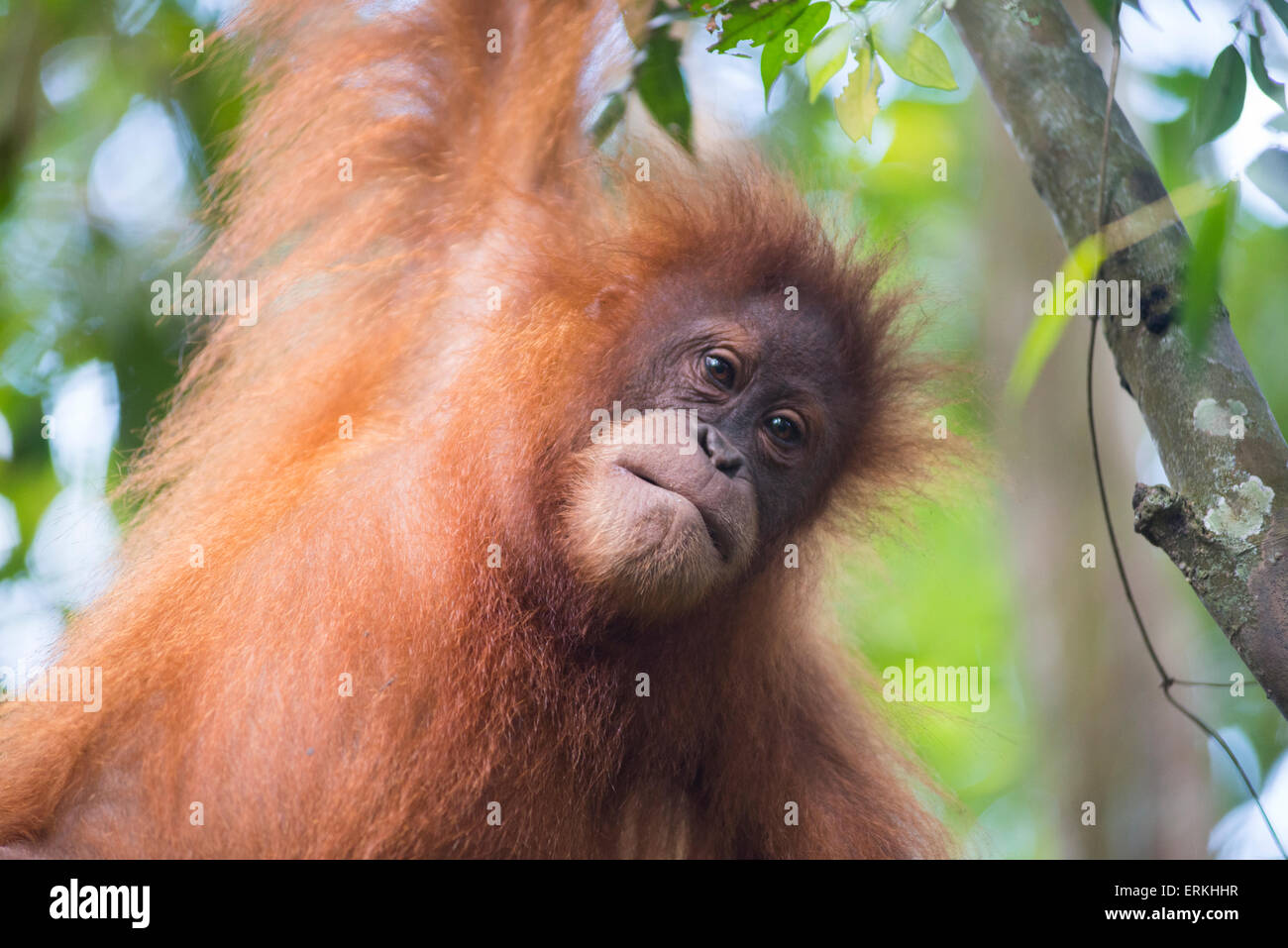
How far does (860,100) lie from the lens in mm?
3023

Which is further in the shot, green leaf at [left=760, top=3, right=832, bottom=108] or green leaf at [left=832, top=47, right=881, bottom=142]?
green leaf at [left=832, top=47, right=881, bottom=142]

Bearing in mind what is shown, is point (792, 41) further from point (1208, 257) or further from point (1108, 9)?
point (1208, 257)

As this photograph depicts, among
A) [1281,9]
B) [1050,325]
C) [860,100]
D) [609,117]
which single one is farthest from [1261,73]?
[609,117]

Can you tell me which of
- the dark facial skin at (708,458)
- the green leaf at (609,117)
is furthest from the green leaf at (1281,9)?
the green leaf at (609,117)

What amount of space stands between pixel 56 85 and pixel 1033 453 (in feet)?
18.3

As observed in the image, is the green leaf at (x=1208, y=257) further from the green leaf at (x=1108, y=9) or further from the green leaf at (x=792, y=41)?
the green leaf at (x=792, y=41)

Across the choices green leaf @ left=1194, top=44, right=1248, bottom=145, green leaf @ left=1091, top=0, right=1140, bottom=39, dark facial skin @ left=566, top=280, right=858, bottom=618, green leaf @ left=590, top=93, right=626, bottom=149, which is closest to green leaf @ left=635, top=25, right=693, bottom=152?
green leaf @ left=590, top=93, right=626, bottom=149

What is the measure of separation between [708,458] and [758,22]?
1158 millimetres

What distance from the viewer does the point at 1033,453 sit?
22.8 ft

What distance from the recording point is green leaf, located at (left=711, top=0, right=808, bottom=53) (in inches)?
108

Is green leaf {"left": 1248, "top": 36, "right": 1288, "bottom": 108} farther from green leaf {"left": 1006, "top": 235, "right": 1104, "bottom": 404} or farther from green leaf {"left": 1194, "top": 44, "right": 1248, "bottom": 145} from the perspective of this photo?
green leaf {"left": 1006, "top": 235, "right": 1104, "bottom": 404}

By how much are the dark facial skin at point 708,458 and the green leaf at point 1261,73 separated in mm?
1579

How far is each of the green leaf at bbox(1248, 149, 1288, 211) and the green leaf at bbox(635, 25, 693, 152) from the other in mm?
1838

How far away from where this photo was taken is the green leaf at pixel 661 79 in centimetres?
343
